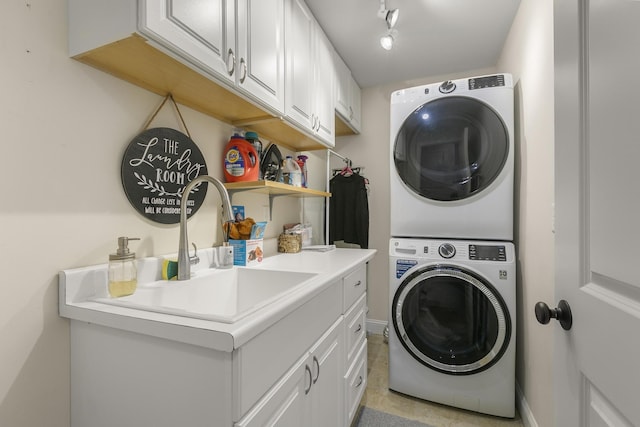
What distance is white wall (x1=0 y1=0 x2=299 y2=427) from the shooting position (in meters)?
0.75

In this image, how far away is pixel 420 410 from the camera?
180cm

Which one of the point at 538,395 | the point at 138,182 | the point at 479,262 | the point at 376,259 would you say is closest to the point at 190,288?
the point at 138,182

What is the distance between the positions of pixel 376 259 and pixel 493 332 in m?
1.33

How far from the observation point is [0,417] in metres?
0.73

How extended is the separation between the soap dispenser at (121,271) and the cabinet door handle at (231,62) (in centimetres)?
69

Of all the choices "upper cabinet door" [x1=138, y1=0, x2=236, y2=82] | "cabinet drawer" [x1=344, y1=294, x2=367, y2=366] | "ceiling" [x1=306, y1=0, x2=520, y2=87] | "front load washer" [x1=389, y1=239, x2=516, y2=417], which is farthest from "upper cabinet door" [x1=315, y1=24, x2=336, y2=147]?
"cabinet drawer" [x1=344, y1=294, x2=367, y2=366]

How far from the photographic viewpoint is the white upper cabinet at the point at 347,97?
222 centimetres

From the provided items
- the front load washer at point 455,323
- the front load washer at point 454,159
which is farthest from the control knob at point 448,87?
the front load washer at point 455,323

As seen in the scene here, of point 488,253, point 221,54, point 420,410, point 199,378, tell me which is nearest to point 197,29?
point 221,54

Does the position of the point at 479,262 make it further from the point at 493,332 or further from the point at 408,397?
the point at 408,397

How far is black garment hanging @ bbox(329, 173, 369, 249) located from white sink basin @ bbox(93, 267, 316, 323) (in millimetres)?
1418

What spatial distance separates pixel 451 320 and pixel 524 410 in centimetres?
64

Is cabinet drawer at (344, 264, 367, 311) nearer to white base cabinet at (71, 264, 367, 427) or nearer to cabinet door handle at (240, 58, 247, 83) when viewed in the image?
white base cabinet at (71, 264, 367, 427)

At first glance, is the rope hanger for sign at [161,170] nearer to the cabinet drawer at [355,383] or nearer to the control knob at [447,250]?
the cabinet drawer at [355,383]
